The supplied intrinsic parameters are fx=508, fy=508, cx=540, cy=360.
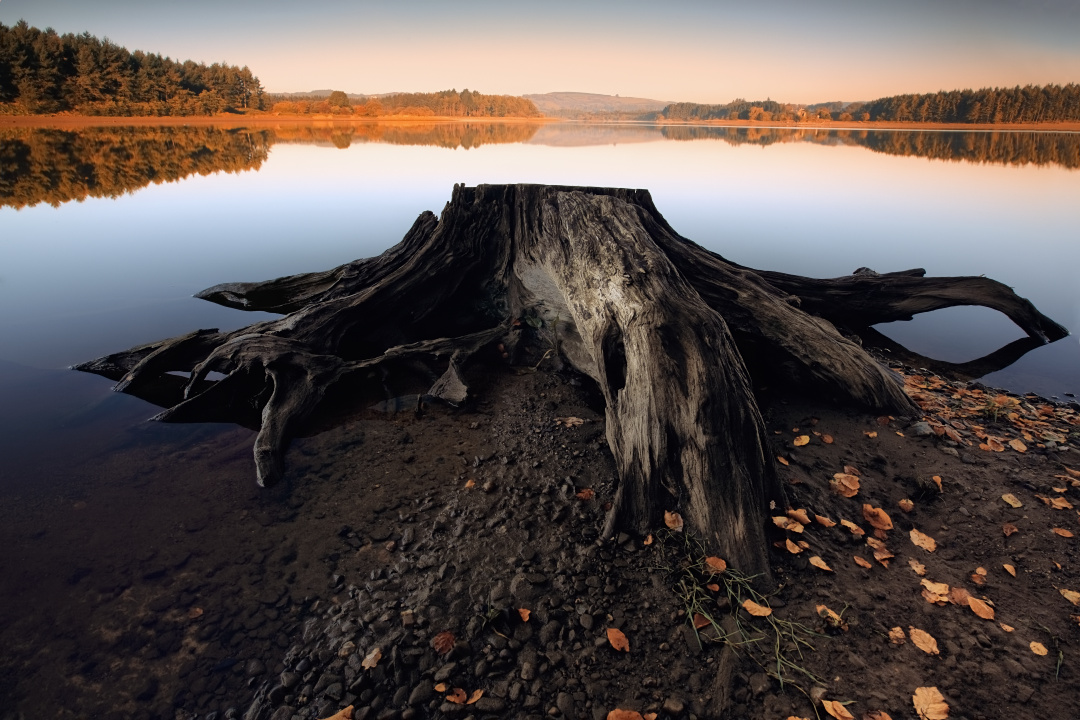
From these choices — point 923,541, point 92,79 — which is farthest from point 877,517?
point 92,79

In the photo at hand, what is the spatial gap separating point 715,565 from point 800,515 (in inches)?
29.7

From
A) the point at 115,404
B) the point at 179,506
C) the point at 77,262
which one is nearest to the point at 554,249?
the point at 179,506

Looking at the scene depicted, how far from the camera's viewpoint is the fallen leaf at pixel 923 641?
2383 millimetres

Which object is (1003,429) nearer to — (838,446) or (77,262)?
(838,446)

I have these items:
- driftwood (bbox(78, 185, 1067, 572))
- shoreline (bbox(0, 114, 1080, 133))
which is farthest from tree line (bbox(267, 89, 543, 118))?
driftwood (bbox(78, 185, 1067, 572))

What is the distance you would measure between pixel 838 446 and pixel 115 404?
6.81m

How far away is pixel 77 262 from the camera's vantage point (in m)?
10.6

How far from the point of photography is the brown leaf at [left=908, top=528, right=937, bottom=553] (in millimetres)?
3043

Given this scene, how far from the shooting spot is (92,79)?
63.9 metres

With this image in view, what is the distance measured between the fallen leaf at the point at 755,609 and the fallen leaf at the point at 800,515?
747mm

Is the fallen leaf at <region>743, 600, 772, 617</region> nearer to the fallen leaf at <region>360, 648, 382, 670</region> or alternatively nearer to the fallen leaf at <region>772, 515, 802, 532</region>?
the fallen leaf at <region>772, 515, 802, 532</region>

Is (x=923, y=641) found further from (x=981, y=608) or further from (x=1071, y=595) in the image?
(x=1071, y=595)

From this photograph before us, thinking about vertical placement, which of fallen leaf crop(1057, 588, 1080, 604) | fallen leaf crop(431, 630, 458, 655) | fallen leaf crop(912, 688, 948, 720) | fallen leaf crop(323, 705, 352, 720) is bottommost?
fallen leaf crop(323, 705, 352, 720)

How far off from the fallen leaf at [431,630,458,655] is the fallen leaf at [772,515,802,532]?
1.95 metres
